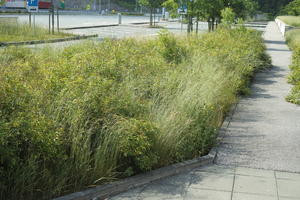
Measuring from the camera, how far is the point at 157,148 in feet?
17.9

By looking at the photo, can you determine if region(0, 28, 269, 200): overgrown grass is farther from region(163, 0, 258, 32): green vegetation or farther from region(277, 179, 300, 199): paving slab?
region(163, 0, 258, 32): green vegetation

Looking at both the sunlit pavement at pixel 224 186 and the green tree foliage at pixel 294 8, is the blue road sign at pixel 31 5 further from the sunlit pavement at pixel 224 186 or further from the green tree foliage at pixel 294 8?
the green tree foliage at pixel 294 8

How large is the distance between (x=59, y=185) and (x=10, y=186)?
0.46m

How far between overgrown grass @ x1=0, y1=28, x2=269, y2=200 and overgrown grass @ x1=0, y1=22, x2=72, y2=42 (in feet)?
41.3

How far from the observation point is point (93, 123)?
516 cm

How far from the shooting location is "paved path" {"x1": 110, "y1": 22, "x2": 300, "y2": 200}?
4844 millimetres

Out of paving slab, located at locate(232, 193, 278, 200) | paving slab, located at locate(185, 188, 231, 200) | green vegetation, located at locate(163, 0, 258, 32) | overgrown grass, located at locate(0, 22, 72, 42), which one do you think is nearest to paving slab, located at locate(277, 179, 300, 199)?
paving slab, located at locate(232, 193, 278, 200)

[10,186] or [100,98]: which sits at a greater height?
[100,98]

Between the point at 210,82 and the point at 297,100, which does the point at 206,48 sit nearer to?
the point at 297,100

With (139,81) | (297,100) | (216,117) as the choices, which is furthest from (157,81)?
(297,100)

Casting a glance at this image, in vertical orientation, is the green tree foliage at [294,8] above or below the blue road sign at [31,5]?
above

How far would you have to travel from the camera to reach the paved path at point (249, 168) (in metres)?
4.84

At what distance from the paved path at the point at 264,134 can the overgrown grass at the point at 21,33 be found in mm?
12377

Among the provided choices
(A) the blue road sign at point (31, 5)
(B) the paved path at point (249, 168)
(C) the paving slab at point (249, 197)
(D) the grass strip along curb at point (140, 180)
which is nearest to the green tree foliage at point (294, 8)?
(A) the blue road sign at point (31, 5)
